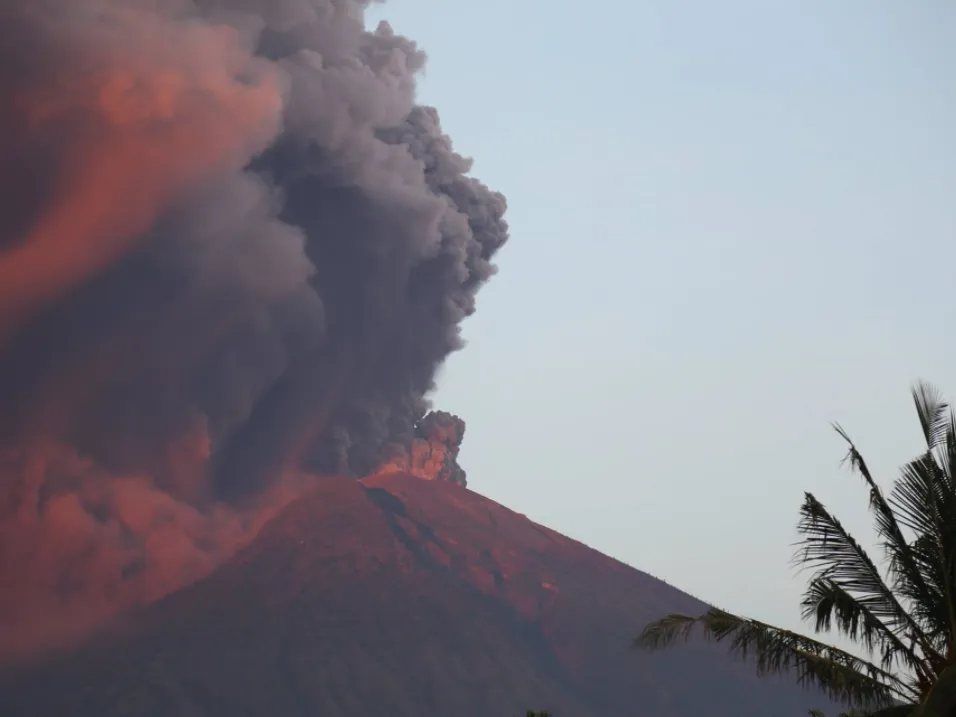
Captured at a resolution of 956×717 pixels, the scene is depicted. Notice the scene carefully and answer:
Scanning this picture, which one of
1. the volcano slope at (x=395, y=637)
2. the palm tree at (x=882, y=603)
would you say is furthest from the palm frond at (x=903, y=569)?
the volcano slope at (x=395, y=637)

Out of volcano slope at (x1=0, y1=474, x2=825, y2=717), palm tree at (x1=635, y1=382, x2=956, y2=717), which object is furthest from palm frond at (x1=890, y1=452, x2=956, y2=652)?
volcano slope at (x1=0, y1=474, x2=825, y2=717)

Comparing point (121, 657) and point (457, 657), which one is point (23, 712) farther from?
point (457, 657)

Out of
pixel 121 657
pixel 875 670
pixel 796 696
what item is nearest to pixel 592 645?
pixel 796 696

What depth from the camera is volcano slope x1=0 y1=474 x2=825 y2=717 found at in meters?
120

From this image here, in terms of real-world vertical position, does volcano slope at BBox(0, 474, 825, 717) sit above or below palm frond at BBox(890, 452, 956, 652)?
above

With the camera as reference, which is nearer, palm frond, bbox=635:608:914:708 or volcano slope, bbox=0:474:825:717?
palm frond, bbox=635:608:914:708

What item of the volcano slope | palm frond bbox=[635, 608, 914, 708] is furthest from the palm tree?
the volcano slope

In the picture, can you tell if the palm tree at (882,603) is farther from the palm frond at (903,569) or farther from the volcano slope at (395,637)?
the volcano slope at (395,637)

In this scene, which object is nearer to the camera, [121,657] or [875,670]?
[875,670]

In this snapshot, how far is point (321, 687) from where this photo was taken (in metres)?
121

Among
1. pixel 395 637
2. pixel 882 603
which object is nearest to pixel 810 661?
pixel 882 603

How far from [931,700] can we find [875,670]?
1.40m

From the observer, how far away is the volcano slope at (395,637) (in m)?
120

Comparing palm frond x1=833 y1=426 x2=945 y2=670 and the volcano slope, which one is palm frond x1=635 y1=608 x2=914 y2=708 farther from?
the volcano slope
